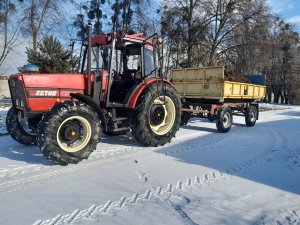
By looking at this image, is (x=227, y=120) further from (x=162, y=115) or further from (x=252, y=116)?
(x=162, y=115)

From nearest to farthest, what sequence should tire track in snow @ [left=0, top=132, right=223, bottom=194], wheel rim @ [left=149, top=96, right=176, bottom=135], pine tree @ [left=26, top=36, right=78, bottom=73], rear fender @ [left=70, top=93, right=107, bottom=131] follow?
tire track in snow @ [left=0, top=132, right=223, bottom=194] → rear fender @ [left=70, top=93, right=107, bottom=131] → wheel rim @ [left=149, top=96, right=176, bottom=135] → pine tree @ [left=26, top=36, right=78, bottom=73]

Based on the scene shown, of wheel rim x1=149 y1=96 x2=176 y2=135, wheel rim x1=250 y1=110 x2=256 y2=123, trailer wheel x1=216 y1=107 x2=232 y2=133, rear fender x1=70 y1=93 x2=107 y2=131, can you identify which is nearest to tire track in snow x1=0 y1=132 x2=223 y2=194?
wheel rim x1=149 y1=96 x2=176 y2=135

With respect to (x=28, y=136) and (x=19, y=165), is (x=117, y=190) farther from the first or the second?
(x=28, y=136)

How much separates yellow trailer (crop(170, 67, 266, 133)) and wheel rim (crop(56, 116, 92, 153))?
4.08 meters

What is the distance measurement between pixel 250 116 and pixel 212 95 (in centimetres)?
234

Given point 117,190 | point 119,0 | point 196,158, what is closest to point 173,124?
point 196,158

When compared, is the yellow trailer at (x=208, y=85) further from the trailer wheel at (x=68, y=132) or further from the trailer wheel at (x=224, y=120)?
the trailer wheel at (x=68, y=132)

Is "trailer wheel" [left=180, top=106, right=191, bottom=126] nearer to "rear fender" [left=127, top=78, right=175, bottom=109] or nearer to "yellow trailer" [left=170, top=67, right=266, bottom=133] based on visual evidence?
"yellow trailer" [left=170, top=67, right=266, bottom=133]

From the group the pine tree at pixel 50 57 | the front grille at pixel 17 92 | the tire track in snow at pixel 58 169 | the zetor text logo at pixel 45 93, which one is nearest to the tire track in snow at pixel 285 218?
the tire track in snow at pixel 58 169

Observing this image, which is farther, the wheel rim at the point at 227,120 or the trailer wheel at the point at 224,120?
the wheel rim at the point at 227,120

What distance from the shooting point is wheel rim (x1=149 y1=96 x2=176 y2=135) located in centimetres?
748

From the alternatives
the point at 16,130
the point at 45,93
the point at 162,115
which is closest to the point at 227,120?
the point at 162,115

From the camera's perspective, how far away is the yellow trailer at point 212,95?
960cm

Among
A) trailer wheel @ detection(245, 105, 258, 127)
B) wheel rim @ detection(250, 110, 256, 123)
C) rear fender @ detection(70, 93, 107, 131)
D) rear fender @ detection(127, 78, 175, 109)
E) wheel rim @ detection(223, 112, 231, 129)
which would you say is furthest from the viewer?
wheel rim @ detection(250, 110, 256, 123)
